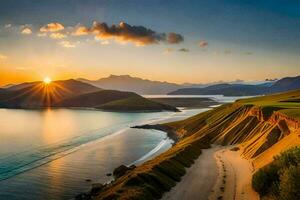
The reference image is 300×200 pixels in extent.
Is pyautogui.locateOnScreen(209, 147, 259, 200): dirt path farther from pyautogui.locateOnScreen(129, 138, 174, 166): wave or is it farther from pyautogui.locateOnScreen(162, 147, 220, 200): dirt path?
pyautogui.locateOnScreen(129, 138, 174, 166): wave

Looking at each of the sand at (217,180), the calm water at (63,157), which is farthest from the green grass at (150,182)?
the calm water at (63,157)

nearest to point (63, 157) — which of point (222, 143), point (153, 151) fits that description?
point (153, 151)

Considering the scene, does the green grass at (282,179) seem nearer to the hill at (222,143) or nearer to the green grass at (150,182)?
the hill at (222,143)

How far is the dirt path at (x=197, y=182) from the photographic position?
6419 centimetres

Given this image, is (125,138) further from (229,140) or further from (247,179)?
(247,179)

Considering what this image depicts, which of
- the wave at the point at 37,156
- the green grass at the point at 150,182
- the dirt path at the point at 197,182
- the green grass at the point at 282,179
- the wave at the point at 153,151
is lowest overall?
the wave at the point at 153,151

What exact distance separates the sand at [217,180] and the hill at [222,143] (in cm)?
201

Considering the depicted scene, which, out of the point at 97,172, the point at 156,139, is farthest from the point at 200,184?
the point at 156,139

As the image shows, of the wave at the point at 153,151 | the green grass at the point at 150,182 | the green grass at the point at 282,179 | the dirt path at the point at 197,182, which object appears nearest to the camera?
the green grass at the point at 282,179

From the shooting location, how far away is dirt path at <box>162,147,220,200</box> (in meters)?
64.2

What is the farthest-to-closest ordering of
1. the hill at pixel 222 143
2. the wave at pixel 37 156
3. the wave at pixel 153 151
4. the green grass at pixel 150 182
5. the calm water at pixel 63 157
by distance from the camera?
the wave at pixel 153 151 → the wave at pixel 37 156 → the calm water at pixel 63 157 → the hill at pixel 222 143 → the green grass at pixel 150 182

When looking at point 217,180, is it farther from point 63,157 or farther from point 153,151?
point 153,151

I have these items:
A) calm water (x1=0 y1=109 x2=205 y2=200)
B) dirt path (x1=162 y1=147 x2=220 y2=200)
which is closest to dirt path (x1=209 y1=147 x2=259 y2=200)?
dirt path (x1=162 y1=147 x2=220 y2=200)

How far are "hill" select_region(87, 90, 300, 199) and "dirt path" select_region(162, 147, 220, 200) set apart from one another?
5.33 ft
